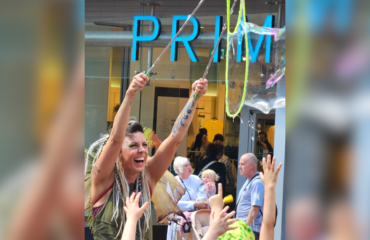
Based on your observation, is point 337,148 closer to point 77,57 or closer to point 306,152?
point 306,152

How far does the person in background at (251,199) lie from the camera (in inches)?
129

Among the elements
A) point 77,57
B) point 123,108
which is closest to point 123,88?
point 123,108

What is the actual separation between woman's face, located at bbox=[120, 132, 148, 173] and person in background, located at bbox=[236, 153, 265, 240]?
1.52 metres

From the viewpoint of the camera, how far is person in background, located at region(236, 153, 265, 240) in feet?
10.8

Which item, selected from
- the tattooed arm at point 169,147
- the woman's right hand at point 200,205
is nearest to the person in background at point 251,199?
the woman's right hand at point 200,205

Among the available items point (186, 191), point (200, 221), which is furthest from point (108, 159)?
point (186, 191)

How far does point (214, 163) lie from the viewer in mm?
5484

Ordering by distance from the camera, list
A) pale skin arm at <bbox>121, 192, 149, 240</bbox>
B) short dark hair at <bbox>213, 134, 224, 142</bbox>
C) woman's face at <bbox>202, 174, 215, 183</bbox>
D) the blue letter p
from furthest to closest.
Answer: the blue letter p, short dark hair at <bbox>213, 134, 224, 142</bbox>, woman's face at <bbox>202, 174, 215, 183</bbox>, pale skin arm at <bbox>121, 192, 149, 240</bbox>

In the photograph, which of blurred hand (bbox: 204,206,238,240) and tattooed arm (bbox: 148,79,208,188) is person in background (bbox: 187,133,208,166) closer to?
tattooed arm (bbox: 148,79,208,188)

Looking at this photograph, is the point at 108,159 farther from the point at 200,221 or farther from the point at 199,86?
the point at 200,221

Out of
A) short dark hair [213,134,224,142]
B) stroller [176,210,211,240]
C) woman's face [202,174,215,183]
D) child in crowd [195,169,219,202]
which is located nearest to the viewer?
stroller [176,210,211,240]

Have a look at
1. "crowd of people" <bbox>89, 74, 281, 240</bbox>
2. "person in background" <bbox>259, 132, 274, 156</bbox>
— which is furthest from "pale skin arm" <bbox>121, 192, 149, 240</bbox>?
"person in background" <bbox>259, 132, 274, 156</bbox>

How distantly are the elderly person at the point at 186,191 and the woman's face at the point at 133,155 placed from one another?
184 centimetres

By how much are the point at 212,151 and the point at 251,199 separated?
2.29 meters
